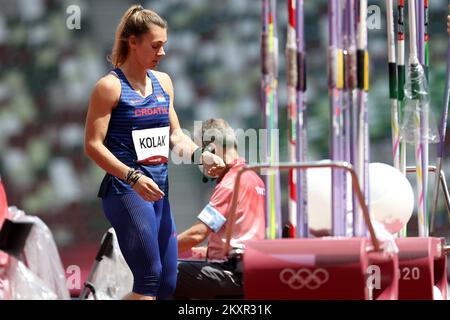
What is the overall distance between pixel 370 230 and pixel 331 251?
20 cm

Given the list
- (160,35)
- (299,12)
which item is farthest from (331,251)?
(160,35)

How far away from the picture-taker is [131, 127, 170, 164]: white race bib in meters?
4.54

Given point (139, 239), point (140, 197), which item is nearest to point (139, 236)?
point (139, 239)

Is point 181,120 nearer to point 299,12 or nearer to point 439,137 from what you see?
point 439,137

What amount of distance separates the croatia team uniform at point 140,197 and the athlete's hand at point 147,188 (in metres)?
0.10

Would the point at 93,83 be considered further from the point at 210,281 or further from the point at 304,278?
the point at 304,278

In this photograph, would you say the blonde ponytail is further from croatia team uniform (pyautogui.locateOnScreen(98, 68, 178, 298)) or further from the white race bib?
the white race bib

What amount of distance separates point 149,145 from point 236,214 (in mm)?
1106

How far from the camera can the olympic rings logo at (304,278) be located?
3553mm

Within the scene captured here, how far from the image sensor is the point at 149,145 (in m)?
4.56

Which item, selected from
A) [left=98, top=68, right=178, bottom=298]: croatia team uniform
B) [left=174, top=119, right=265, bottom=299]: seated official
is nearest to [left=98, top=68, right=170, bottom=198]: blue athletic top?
[left=98, top=68, right=178, bottom=298]: croatia team uniform

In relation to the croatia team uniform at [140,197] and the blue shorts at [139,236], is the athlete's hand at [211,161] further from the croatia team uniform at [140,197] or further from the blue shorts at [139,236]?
the blue shorts at [139,236]

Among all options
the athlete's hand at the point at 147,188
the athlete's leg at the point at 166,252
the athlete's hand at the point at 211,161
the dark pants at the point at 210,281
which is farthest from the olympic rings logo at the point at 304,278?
the dark pants at the point at 210,281

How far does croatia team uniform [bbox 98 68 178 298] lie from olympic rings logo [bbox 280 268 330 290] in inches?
39.3
